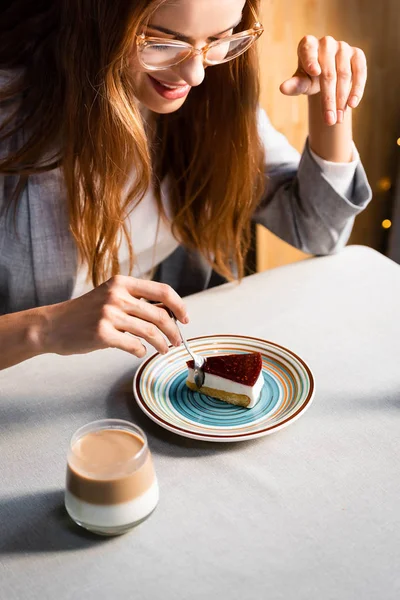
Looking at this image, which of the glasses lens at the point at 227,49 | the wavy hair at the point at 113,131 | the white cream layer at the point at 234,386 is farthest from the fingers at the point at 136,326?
the glasses lens at the point at 227,49

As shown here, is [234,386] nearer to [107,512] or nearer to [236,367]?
[236,367]

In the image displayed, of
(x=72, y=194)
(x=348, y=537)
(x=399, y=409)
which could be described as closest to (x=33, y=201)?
(x=72, y=194)

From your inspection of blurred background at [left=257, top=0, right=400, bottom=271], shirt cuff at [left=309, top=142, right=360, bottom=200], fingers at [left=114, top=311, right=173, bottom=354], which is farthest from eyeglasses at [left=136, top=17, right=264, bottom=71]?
blurred background at [left=257, top=0, right=400, bottom=271]

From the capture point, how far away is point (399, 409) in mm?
1065

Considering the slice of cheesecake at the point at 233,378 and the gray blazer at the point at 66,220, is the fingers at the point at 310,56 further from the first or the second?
the slice of cheesecake at the point at 233,378

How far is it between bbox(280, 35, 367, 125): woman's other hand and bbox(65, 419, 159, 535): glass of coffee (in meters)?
0.82

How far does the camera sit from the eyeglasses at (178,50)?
1.16 metres

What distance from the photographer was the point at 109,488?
Answer: 0.83 metres

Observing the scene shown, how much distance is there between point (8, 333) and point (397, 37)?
6.27 ft

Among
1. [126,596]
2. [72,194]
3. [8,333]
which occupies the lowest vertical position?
[126,596]

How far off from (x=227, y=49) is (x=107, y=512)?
33.0 inches

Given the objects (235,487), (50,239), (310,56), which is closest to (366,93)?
(310,56)

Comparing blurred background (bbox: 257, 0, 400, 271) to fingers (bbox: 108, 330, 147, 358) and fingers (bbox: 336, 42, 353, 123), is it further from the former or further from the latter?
fingers (bbox: 108, 330, 147, 358)

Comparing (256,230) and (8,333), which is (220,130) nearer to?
(8,333)
